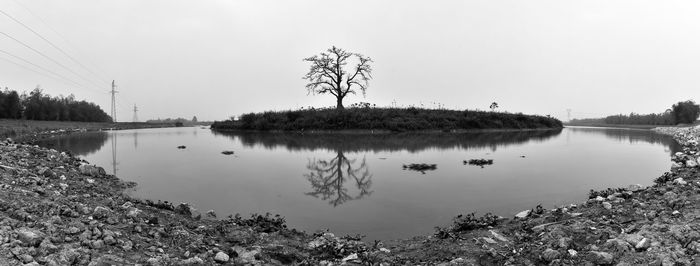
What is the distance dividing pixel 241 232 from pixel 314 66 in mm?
42576

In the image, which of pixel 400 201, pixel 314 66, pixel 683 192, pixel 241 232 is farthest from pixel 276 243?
pixel 314 66

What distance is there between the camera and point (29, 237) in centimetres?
407

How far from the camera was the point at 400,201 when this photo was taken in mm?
8297

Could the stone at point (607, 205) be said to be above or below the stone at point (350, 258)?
above

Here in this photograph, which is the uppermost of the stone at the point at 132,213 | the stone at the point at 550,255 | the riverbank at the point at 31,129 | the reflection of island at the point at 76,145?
the riverbank at the point at 31,129

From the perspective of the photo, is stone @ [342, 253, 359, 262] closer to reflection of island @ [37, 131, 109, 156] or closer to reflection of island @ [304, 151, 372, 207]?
reflection of island @ [304, 151, 372, 207]

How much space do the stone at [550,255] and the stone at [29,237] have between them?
565 centimetres

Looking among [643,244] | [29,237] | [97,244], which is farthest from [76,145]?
[643,244]

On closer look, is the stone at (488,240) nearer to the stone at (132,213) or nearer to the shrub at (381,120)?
the stone at (132,213)

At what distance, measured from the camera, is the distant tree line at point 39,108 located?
65250 mm

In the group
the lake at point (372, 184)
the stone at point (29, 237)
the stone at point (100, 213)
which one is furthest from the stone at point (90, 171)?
Answer: the stone at point (29, 237)

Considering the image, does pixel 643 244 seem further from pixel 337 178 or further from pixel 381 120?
pixel 381 120

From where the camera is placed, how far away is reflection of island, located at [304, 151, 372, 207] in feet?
29.3

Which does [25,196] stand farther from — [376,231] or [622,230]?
[622,230]
